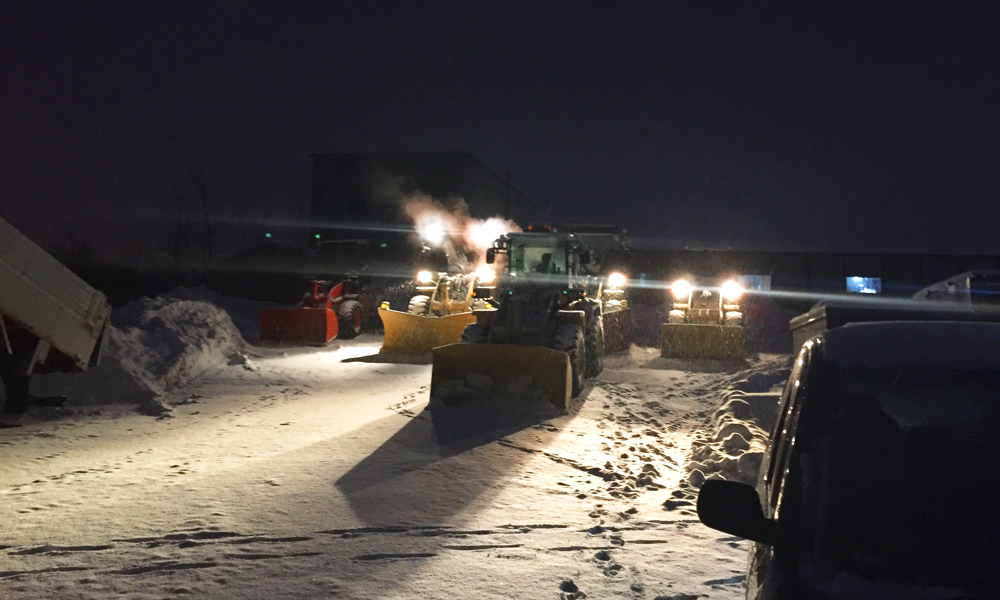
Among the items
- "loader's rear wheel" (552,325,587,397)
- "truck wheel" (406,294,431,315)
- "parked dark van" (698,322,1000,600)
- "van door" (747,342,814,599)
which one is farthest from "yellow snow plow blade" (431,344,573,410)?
"truck wheel" (406,294,431,315)

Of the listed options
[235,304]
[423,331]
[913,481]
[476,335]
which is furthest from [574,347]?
[235,304]

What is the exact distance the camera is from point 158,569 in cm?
466

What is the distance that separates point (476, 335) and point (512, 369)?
6.10ft

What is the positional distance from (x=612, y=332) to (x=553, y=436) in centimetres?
1230

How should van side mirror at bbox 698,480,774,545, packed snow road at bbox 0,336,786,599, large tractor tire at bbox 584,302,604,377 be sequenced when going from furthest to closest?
large tractor tire at bbox 584,302,604,377 → packed snow road at bbox 0,336,786,599 → van side mirror at bbox 698,480,774,545

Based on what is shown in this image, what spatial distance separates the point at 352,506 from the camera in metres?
6.06

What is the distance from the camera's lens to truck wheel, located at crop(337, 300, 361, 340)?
23734 mm

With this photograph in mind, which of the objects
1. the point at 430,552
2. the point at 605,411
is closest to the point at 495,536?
the point at 430,552

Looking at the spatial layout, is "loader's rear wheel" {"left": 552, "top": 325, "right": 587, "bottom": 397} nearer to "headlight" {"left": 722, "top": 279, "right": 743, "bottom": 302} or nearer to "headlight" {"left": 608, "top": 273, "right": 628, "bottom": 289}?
"headlight" {"left": 608, "top": 273, "right": 628, "bottom": 289}

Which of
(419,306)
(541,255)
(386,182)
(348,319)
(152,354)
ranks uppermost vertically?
(386,182)

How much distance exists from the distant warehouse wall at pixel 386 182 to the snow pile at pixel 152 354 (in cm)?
2685

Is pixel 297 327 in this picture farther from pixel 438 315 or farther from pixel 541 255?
pixel 541 255

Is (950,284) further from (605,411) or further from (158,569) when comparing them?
(158,569)

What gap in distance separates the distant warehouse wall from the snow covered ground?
112 ft
